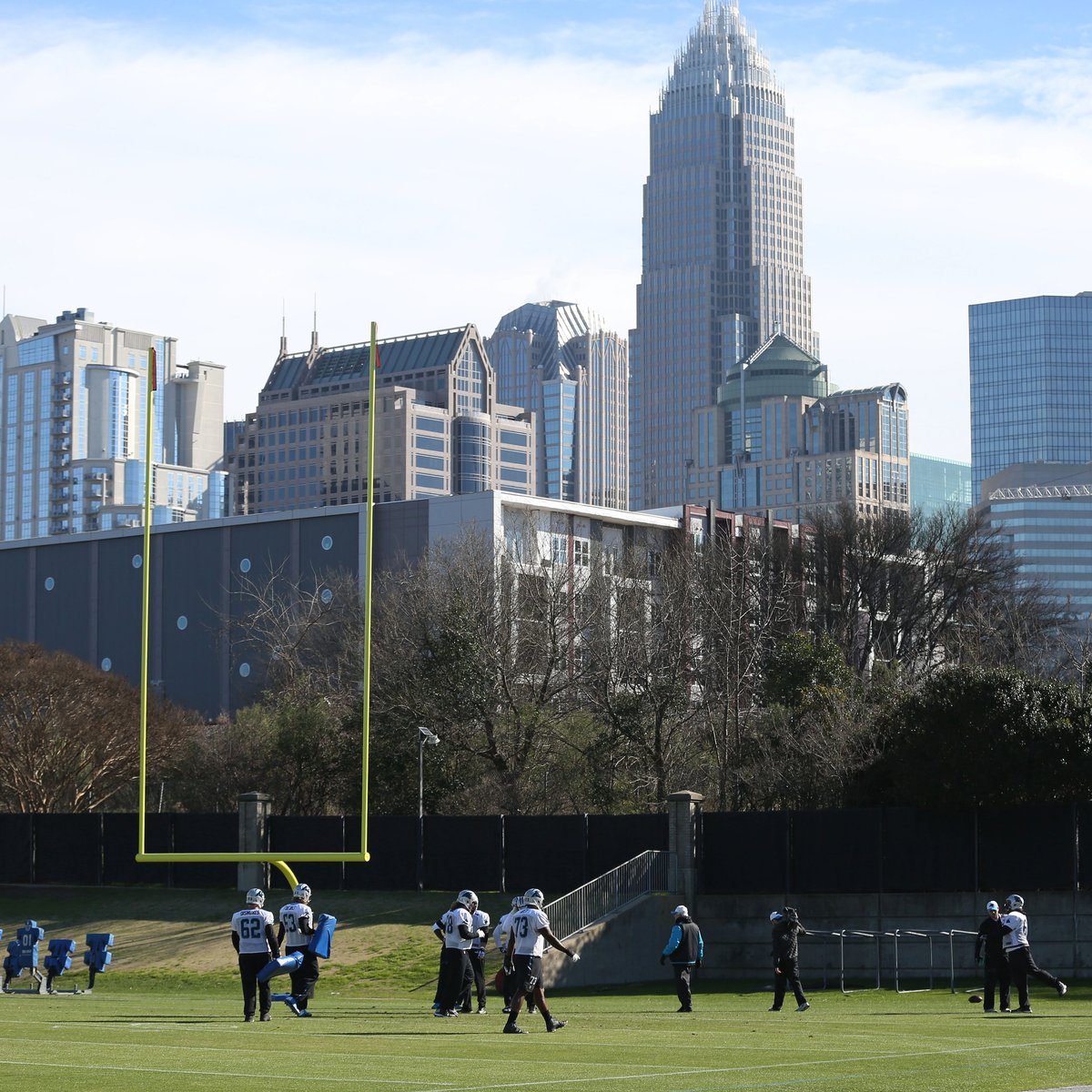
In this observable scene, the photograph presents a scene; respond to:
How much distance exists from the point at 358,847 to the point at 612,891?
9688mm

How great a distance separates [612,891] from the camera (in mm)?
34594

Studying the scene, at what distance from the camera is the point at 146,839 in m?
44.0

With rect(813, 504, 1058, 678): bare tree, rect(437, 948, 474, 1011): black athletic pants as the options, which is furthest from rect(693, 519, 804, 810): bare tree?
rect(437, 948, 474, 1011): black athletic pants

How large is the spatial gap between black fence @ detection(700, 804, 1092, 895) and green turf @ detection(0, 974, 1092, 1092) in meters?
6.84

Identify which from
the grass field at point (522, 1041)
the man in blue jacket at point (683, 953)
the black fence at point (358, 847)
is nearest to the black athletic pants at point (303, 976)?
the grass field at point (522, 1041)

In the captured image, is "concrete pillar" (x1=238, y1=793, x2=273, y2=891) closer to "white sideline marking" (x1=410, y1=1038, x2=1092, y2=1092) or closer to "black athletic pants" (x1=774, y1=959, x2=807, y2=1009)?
"black athletic pants" (x1=774, y1=959, x2=807, y2=1009)

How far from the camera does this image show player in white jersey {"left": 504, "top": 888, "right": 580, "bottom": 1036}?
20.2 metres

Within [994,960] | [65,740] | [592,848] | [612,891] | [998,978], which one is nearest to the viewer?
[994,960]

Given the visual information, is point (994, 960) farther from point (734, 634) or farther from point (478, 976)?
point (734, 634)

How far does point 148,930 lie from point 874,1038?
2368 cm

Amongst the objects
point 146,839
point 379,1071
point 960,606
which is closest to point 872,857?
point 146,839

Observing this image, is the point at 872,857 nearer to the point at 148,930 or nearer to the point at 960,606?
the point at 148,930

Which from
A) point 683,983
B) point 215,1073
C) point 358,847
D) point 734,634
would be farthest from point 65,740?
→ point 215,1073

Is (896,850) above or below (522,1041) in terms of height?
above
